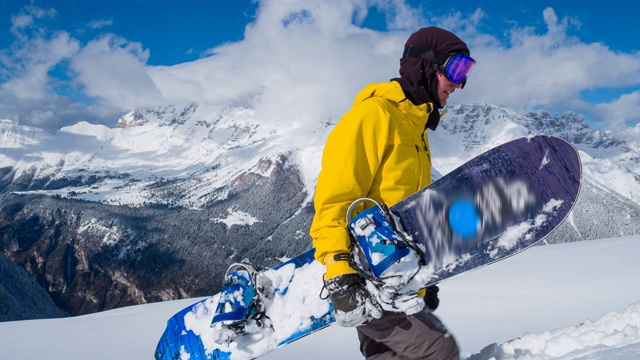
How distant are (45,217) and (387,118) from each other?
627 ft

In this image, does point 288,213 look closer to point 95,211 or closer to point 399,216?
point 95,211

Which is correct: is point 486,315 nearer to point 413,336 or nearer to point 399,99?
point 413,336

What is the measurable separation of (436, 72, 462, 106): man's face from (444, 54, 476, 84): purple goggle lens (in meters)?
0.03

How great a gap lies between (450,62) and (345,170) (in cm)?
117

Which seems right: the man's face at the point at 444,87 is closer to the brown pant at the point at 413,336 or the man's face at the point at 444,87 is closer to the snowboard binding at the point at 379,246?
the snowboard binding at the point at 379,246

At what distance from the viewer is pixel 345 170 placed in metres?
2.97

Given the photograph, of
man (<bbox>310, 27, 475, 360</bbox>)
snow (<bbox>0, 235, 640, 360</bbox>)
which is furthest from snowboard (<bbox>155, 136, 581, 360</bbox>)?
snow (<bbox>0, 235, 640, 360</bbox>)

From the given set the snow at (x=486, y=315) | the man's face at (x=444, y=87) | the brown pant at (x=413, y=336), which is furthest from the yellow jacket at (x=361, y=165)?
the snow at (x=486, y=315)

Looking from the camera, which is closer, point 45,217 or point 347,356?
point 347,356

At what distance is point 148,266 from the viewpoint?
143 meters

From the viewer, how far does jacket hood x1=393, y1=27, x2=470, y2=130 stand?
335 centimetres

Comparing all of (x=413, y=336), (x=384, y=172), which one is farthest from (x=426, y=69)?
(x=413, y=336)

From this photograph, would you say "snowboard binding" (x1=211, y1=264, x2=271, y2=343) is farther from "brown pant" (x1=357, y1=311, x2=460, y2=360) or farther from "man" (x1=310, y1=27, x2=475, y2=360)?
"brown pant" (x1=357, y1=311, x2=460, y2=360)

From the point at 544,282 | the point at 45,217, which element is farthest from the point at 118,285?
the point at 544,282
